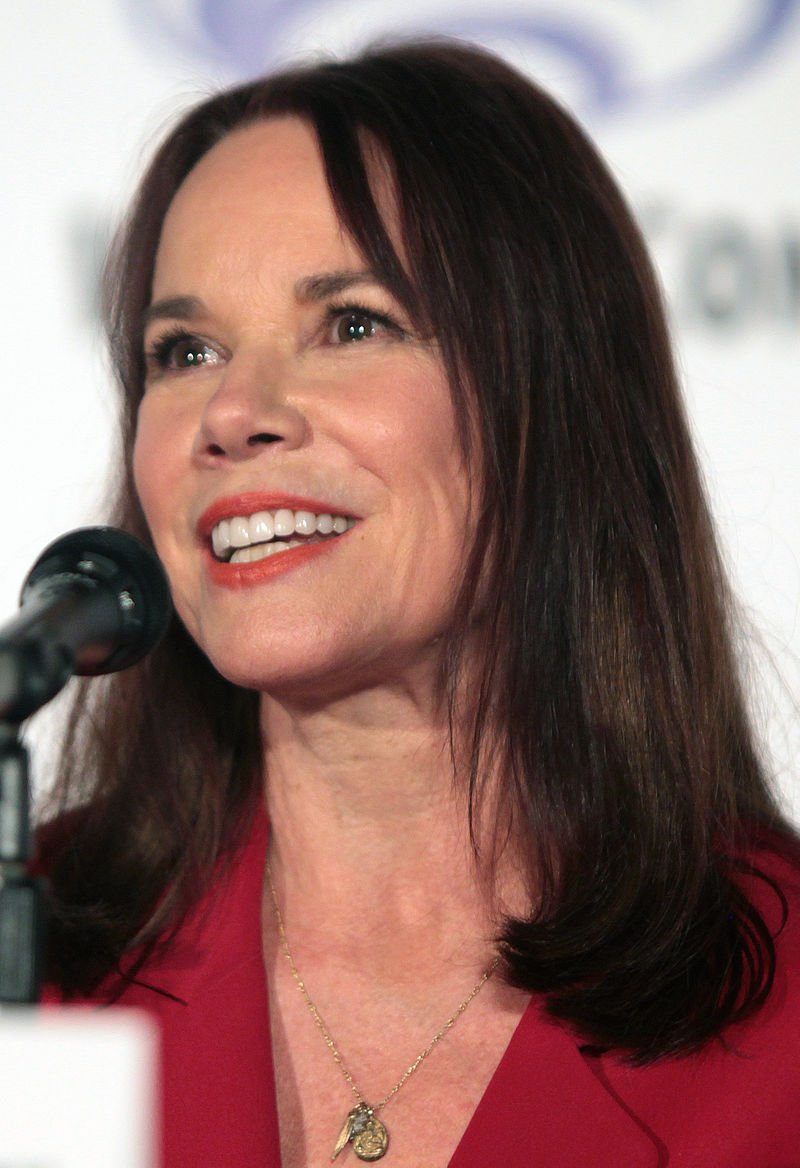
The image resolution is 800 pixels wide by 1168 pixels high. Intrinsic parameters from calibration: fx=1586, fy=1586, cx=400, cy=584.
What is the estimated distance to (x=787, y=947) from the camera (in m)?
1.79

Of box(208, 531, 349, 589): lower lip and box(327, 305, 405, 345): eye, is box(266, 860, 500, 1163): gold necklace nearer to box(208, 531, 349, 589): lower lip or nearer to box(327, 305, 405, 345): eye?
box(208, 531, 349, 589): lower lip

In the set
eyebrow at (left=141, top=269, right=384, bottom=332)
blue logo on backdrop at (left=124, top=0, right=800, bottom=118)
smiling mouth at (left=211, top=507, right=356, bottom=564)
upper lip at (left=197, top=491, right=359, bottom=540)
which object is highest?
blue logo on backdrop at (left=124, top=0, right=800, bottom=118)

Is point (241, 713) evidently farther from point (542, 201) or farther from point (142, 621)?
point (142, 621)

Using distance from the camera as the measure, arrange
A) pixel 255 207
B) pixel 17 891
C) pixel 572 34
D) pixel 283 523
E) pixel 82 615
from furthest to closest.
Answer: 1. pixel 572 34
2. pixel 255 207
3. pixel 283 523
4. pixel 82 615
5. pixel 17 891

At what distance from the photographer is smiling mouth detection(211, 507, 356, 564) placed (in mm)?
1757

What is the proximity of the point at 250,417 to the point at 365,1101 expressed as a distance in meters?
0.76

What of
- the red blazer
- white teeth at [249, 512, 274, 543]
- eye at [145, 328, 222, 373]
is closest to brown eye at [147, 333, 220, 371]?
eye at [145, 328, 222, 373]

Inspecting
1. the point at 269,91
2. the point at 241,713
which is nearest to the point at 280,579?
the point at 241,713

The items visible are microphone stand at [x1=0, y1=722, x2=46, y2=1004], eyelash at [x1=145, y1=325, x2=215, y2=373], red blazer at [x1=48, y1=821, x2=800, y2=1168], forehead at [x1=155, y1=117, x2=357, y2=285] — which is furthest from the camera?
eyelash at [x1=145, y1=325, x2=215, y2=373]

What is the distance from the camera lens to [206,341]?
6.28 ft

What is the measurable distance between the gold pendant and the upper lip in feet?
2.14

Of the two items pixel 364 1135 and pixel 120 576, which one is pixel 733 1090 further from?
pixel 120 576

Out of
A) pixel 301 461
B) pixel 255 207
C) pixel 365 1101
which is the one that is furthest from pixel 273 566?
pixel 365 1101

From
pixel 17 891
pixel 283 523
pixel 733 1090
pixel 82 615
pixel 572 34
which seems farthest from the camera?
pixel 572 34
